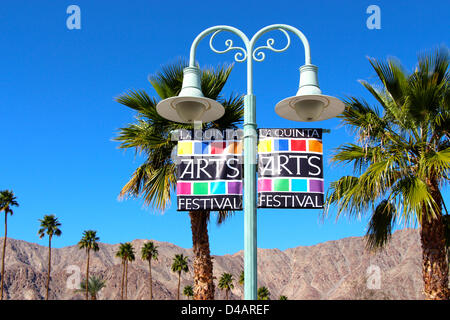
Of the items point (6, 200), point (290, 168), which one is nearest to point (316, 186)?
point (290, 168)

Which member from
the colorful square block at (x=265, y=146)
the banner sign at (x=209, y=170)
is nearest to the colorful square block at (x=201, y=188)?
the banner sign at (x=209, y=170)

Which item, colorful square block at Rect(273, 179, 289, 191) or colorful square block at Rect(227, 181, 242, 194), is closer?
colorful square block at Rect(273, 179, 289, 191)

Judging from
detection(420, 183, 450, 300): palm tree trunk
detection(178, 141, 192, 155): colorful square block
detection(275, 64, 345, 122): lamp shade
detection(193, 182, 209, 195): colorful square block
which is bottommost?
detection(420, 183, 450, 300): palm tree trunk

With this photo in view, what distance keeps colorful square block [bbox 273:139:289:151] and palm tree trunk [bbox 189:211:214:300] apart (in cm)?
758

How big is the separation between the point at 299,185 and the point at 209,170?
107cm

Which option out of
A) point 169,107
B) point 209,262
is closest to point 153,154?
point 209,262

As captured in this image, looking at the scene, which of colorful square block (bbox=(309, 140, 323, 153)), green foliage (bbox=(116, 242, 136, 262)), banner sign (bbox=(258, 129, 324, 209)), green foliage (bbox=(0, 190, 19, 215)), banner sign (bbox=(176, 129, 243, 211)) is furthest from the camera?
green foliage (bbox=(116, 242, 136, 262))

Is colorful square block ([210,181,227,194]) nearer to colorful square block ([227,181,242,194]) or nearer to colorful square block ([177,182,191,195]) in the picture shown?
colorful square block ([227,181,242,194])

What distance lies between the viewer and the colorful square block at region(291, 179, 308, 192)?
5828 millimetres

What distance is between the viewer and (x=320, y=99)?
6219mm

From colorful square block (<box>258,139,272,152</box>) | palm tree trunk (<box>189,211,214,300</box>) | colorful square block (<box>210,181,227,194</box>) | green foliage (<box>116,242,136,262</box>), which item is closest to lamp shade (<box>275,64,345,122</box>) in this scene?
colorful square block (<box>258,139,272,152</box>)

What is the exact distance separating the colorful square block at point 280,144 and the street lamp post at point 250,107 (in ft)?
0.87

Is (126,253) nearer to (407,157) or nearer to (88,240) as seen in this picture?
(88,240)
